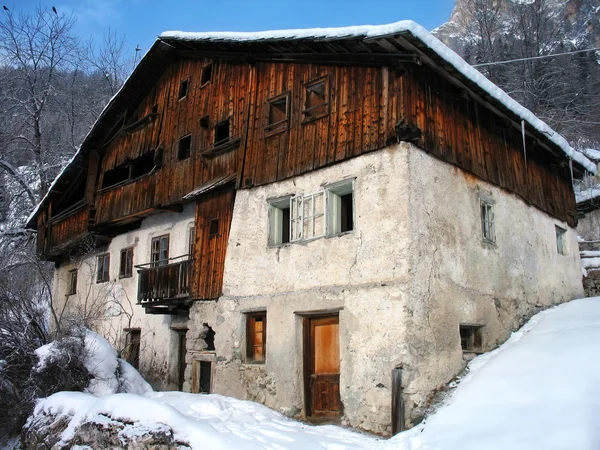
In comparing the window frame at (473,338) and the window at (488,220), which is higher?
the window at (488,220)

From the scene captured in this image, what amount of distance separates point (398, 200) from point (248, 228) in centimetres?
419

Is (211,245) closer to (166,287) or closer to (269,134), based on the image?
(166,287)

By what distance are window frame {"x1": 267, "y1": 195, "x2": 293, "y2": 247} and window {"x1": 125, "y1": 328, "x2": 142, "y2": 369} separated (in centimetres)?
685

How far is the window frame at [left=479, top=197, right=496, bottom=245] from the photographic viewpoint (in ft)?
41.4

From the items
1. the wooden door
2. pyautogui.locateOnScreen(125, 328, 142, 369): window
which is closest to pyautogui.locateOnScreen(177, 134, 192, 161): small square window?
pyautogui.locateOnScreen(125, 328, 142, 369): window

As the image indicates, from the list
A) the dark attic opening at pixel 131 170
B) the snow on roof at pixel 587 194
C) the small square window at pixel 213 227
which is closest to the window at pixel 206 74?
the dark attic opening at pixel 131 170

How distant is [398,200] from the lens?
10.4 meters

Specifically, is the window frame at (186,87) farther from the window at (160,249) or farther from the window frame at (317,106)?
the window frame at (317,106)

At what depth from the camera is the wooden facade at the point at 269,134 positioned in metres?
11.3

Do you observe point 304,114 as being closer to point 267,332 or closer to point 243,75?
point 243,75

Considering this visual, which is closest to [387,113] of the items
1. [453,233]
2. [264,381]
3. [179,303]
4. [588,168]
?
[453,233]

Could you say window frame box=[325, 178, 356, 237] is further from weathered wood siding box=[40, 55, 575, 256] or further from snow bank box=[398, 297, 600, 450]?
snow bank box=[398, 297, 600, 450]

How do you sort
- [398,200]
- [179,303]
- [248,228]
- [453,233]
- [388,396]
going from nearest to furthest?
1. [388,396]
2. [398,200]
3. [453,233]
4. [248,228]
5. [179,303]

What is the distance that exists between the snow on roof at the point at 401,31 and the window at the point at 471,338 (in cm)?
513
